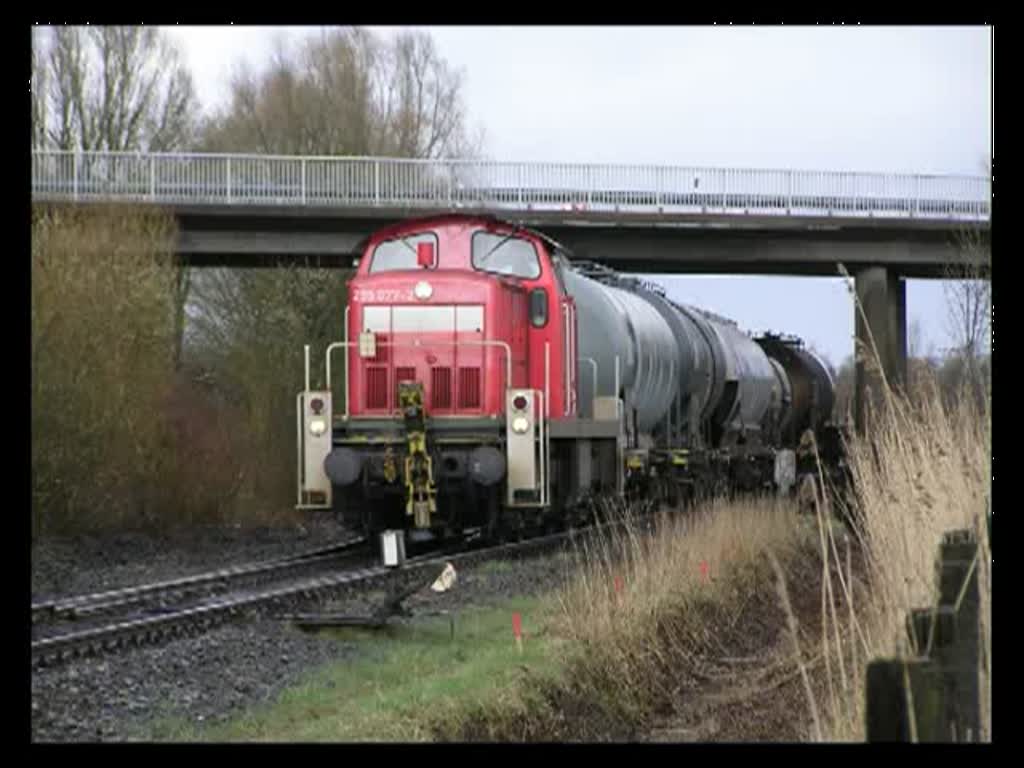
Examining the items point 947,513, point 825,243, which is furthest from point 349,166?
point 947,513

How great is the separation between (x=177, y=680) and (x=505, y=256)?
8320 mm

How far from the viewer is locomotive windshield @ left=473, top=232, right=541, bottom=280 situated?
17.8 metres

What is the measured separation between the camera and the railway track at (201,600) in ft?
37.4

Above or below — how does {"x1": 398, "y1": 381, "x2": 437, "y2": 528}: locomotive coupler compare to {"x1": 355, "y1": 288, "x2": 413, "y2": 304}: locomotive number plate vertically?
below

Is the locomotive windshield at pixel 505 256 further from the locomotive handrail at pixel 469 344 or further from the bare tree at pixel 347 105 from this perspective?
the bare tree at pixel 347 105

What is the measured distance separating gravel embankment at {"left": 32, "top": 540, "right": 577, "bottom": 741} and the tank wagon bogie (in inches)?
117

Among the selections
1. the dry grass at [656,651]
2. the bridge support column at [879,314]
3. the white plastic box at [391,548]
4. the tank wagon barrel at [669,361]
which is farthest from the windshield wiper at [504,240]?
the bridge support column at [879,314]

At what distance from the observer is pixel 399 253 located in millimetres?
17891

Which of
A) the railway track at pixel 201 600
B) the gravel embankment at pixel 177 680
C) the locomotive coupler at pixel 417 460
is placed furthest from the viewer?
the locomotive coupler at pixel 417 460

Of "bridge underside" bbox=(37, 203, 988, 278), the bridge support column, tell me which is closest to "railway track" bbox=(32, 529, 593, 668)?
the bridge support column

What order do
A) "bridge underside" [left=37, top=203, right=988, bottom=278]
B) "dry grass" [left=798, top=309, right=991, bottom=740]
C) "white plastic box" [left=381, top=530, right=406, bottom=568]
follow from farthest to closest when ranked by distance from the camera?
"bridge underside" [left=37, top=203, right=988, bottom=278]
"white plastic box" [left=381, top=530, right=406, bottom=568]
"dry grass" [left=798, top=309, right=991, bottom=740]

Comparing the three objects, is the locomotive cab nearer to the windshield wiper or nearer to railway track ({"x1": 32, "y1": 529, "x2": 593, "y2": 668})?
the windshield wiper

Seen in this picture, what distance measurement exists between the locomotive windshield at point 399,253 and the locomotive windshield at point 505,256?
48 cm
